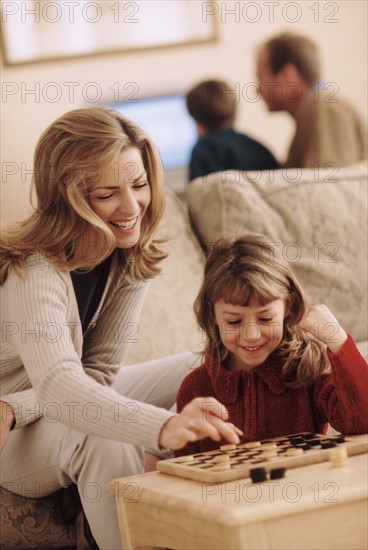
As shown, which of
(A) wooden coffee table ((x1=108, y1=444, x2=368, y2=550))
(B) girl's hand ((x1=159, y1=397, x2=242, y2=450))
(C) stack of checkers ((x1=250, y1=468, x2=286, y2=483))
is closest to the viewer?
(A) wooden coffee table ((x1=108, y1=444, x2=368, y2=550))

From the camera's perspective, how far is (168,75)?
3215 millimetres

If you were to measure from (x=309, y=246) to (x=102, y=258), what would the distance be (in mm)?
845

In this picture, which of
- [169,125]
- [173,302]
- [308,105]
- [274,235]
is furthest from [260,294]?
[169,125]

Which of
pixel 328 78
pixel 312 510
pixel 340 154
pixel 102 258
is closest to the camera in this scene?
pixel 312 510

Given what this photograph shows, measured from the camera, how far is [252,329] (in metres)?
1.57

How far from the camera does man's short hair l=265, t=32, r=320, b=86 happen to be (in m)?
3.23

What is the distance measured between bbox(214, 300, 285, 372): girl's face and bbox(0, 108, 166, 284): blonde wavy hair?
28 centimetres

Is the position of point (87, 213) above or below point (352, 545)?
above

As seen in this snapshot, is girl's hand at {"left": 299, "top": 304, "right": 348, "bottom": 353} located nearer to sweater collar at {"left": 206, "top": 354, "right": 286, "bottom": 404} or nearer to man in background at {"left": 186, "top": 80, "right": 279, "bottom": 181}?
sweater collar at {"left": 206, "top": 354, "right": 286, "bottom": 404}

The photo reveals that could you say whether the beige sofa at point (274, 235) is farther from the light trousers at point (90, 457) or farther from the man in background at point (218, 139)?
the man in background at point (218, 139)

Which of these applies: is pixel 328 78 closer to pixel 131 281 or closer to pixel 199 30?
pixel 199 30

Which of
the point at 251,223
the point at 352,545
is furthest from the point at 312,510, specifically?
the point at 251,223

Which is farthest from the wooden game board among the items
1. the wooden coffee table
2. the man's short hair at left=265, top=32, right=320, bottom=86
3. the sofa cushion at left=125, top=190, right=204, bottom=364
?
the man's short hair at left=265, top=32, right=320, bottom=86

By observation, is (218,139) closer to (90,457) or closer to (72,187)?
(72,187)
